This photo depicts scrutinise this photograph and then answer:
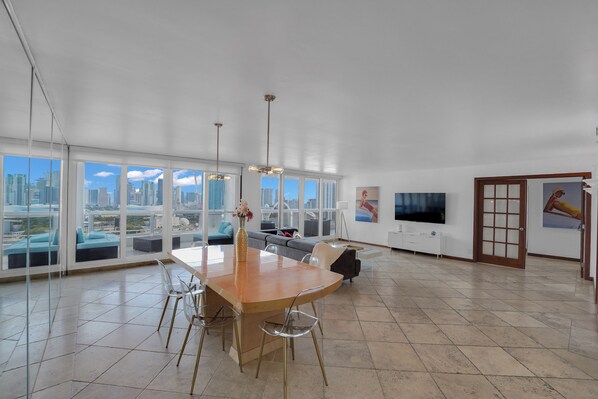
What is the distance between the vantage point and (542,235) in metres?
6.99

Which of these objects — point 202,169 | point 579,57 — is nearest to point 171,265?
point 202,169

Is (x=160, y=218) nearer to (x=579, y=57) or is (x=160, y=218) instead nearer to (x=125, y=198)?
(x=125, y=198)

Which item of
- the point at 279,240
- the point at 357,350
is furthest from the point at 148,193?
the point at 357,350

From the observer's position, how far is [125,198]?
5.57 meters

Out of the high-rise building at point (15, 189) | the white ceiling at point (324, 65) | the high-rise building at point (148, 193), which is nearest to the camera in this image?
the white ceiling at point (324, 65)

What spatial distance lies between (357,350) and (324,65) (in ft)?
8.32

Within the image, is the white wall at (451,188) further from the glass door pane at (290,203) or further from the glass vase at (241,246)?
the glass vase at (241,246)

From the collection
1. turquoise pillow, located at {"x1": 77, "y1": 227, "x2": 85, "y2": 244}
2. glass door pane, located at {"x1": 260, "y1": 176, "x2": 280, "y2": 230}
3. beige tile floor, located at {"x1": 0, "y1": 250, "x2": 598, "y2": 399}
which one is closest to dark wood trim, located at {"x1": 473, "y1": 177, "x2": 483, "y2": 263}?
beige tile floor, located at {"x1": 0, "y1": 250, "x2": 598, "y2": 399}

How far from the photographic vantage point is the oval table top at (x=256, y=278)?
5.80 ft

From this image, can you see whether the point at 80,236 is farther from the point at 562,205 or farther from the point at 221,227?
the point at 562,205

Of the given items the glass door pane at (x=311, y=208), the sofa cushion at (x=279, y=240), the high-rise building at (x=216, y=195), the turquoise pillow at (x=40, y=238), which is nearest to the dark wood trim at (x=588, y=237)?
the sofa cushion at (x=279, y=240)

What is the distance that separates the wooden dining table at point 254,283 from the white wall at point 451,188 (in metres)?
5.40

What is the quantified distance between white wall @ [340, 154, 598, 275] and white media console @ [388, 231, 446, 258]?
27cm

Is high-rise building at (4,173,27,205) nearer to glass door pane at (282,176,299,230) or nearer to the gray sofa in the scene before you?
the gray sofa
